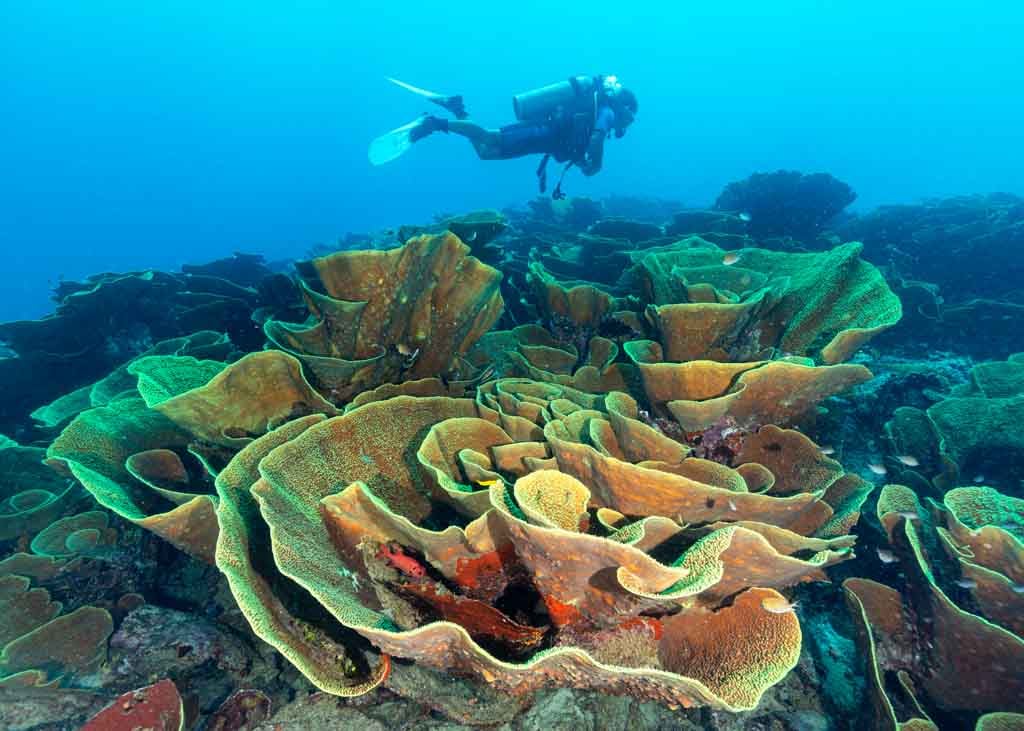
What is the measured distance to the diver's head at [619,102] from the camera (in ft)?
34.9

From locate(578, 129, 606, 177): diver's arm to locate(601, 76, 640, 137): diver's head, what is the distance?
87cm

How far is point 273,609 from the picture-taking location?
1703 mm

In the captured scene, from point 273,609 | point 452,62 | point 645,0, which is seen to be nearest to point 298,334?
point 273,609

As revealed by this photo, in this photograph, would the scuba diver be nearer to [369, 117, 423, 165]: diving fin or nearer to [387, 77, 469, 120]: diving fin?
[369, 117, 423, 165]: diving fin

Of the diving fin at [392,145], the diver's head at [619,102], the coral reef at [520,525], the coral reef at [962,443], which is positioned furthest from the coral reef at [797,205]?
the diving fin at [392,145]

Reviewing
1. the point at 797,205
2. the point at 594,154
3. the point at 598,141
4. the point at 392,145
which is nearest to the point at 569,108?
the point at 598,141

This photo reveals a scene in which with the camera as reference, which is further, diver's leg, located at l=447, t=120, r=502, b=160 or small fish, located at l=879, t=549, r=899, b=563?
diver's leg, located at l=447, t=120, r=502, b=160

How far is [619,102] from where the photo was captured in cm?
1105

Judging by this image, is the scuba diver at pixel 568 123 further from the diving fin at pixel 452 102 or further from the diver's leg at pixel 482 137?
the diving fin at pixel 452 102

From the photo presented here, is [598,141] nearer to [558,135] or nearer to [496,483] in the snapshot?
[558,135]

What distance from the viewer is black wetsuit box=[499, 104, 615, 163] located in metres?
10.5

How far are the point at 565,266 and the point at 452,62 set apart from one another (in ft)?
591

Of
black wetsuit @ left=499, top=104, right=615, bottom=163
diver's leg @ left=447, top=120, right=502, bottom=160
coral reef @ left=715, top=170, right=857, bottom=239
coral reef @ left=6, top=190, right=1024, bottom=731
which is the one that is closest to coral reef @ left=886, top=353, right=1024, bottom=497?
coral reef @ left=6, top=190, right=1024, bottom=731

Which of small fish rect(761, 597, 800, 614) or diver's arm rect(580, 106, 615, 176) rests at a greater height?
diver's arm rect(580, 106, 615, 176)
